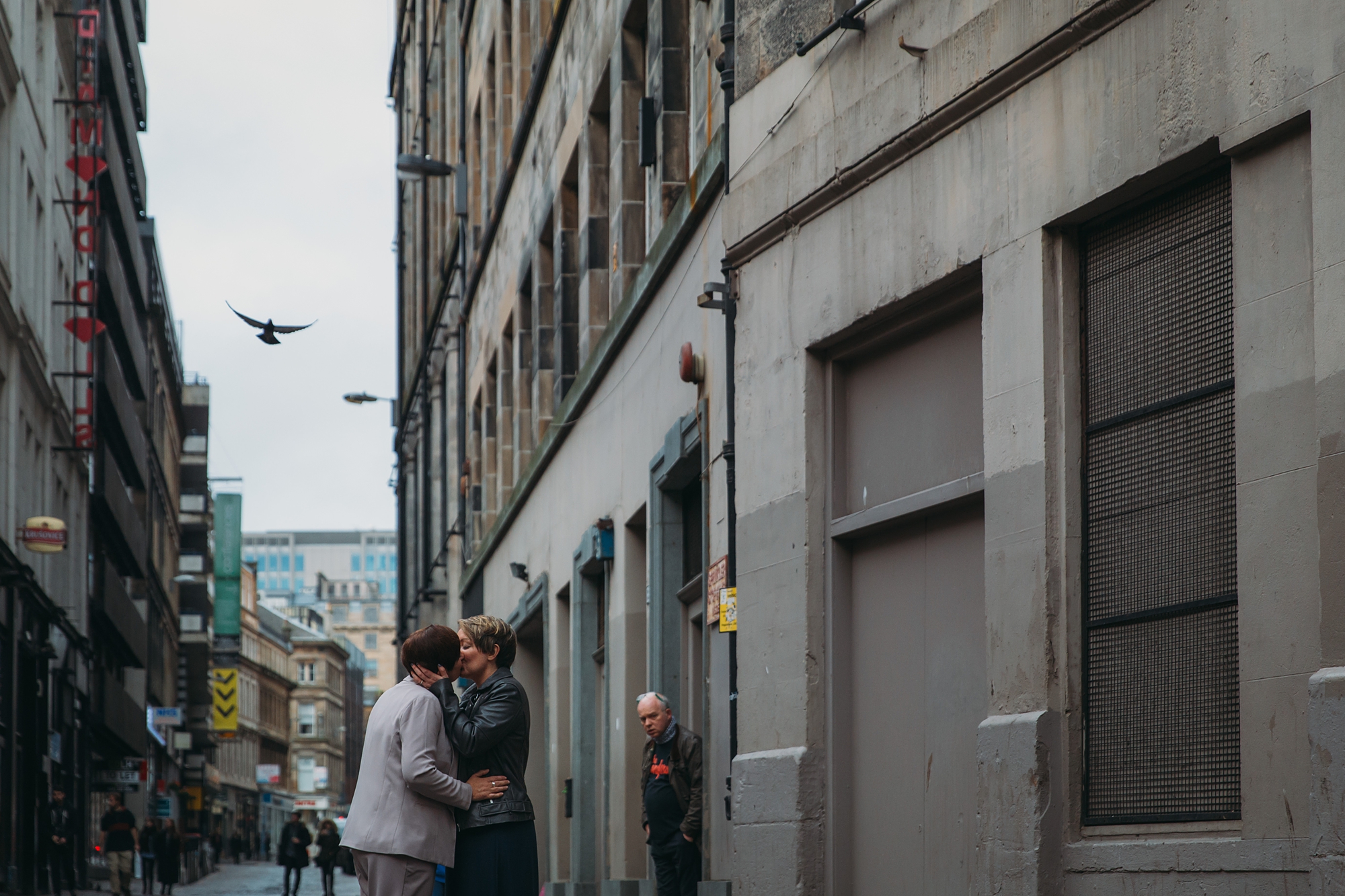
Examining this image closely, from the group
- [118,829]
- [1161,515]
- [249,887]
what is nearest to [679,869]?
[1161,515]

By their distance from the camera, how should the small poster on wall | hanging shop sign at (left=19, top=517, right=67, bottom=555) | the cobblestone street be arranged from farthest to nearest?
the cobblestone street → hanging shop sign at (left=19, top=517, right=67, bottom=555) → the small poster on wall

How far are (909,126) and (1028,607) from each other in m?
2.43

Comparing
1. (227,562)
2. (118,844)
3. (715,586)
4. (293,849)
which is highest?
(227,562)

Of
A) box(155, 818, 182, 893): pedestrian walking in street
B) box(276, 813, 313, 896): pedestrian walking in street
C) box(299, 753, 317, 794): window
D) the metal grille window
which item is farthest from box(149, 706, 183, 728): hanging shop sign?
box(299, 753, 317, 794): window

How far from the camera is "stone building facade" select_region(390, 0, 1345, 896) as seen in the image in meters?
6.34

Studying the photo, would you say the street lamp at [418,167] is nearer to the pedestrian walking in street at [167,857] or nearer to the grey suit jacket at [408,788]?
the pedestrian walking in street at [167,857]

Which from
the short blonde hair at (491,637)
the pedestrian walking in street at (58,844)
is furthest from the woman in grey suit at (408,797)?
the pedestrian walking in street at (58,844)

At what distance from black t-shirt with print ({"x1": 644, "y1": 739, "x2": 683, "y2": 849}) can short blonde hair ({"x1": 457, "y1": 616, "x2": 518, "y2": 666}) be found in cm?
494

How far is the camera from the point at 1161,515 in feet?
23.4

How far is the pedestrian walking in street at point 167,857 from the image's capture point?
4084 centimetres

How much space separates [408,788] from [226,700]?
8278cm

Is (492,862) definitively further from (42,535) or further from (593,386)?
(42,535)

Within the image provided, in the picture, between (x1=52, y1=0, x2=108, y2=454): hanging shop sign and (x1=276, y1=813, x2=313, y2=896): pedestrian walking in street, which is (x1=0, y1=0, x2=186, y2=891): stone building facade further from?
(x1=276, y1=813, x2=313, y2=896): pedestrian walking in street

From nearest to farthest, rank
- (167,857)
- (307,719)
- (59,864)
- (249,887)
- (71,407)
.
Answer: (59,864)
(71,407)
(167,857)
(249,887)
(307,719)
